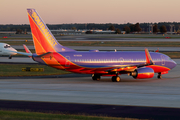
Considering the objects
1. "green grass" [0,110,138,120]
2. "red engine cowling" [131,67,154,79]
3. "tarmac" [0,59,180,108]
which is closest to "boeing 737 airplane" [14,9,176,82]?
"red engine cowling" [131,67,154,79]

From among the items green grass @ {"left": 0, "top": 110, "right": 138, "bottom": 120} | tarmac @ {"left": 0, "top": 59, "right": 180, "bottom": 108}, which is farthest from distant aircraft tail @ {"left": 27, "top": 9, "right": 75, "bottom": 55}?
green grass @ {"left": 0, "top": 110, "right": 138, "bottom": 120}

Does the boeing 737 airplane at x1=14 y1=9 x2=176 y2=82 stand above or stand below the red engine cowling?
above

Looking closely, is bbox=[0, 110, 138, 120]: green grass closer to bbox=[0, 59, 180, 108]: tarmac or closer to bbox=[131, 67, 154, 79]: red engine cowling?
bbox=[0, 59, 180, 108]: tarmac

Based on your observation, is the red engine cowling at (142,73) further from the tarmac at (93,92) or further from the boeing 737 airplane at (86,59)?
the tarmac at (93,92)

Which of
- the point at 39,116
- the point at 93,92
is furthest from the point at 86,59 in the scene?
the point at 39,116

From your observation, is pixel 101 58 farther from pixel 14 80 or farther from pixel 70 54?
pixel 14 80

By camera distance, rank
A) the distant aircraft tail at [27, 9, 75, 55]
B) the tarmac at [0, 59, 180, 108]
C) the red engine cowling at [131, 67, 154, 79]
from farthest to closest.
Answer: the red engine cowling at [131, 67, 154, 79] → the distant aircraft tail at [27, 9, 75, 55] → the tarmac at [0, 59, 180, 108]

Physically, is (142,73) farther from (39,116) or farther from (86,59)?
(39,116)

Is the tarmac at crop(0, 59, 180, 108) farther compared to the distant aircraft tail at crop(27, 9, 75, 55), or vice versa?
the distant aircraft tail at crop(27, 9, 75, 55)

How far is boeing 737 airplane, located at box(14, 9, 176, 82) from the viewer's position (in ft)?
127

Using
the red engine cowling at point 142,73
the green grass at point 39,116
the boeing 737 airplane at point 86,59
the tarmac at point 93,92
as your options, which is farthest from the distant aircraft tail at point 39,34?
the green grass at point 39,116

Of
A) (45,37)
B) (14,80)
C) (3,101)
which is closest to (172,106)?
(3,101)

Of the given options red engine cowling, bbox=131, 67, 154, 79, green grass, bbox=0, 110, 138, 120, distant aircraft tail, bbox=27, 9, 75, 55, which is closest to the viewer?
green grass, bbox=0, 110, 138, 120

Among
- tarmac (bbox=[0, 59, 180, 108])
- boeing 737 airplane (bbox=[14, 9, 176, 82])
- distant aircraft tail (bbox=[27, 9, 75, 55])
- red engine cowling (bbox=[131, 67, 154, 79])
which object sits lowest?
tarmac (bbox=[0, 59, 180, 108])
